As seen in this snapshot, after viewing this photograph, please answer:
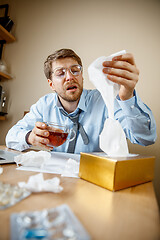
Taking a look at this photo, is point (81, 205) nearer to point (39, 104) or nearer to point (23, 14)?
point (39, 104)

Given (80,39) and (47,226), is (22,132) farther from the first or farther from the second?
(80,39)

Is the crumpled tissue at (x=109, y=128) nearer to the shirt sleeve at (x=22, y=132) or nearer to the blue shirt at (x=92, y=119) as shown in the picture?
the blue shirt at (x=92, y=119)

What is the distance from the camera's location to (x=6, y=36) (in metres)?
1.94

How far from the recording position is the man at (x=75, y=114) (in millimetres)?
776

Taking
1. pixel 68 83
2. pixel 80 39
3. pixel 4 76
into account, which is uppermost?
pixel 80 39

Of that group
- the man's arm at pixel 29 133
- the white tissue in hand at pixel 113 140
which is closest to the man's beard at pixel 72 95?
the man's arm at pixel 29 133

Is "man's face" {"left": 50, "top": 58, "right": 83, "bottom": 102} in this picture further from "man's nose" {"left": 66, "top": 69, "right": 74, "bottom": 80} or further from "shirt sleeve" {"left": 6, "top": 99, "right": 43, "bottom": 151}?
"shirt sleeve" {"left": 6, "top": 99, "right": 43, "bottom": 151}

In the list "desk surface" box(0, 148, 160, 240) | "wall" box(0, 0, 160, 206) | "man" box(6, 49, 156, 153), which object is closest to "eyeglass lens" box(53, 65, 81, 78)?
"man" box(6, 49, 156, 153)

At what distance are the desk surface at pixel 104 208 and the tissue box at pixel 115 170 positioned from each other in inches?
0.8

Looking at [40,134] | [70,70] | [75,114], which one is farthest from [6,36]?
[40,134]

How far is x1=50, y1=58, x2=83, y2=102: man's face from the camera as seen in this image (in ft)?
3.98

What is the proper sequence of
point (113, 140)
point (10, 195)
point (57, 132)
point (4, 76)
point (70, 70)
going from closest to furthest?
point (10, 195) → point (113, 140) → point (57, 132) → point (70, 70) → point (4, 76)

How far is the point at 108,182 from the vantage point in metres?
0.44

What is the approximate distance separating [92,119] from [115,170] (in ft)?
2.60
